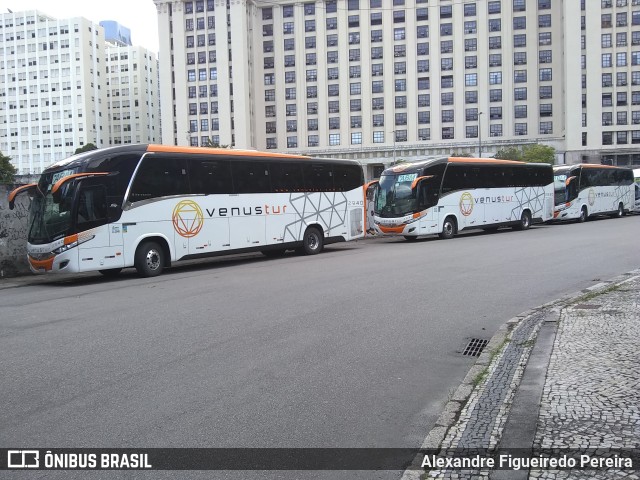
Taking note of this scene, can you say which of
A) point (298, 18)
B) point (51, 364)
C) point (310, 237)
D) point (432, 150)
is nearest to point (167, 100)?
point (298, 18)

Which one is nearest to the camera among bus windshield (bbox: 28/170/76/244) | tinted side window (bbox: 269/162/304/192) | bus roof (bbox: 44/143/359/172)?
bus windshield (bbox: 28/170/76/244)

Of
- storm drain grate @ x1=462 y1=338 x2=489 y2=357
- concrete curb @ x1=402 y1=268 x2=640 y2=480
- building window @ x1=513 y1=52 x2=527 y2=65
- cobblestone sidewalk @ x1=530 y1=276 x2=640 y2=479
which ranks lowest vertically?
storm drain grate @ x1=462 y1=338 x2=489 y2=357

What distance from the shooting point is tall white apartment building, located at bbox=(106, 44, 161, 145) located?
139 meters

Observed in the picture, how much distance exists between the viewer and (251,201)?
61.9ft

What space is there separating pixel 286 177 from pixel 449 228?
10047mm

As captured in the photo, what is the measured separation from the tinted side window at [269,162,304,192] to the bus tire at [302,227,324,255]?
5.42 ft

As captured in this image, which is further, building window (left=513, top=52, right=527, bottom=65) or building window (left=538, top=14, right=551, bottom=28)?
building window (left=513, top=52, right=527, bottom=65)

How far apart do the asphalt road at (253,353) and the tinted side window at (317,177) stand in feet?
22.4

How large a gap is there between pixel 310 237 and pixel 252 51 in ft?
280

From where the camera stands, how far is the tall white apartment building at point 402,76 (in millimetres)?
82938

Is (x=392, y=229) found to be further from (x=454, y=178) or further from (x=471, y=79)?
(x=471, y=79)

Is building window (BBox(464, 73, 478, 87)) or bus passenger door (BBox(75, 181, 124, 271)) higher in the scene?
building window (BBox(464, 73, 478, 87))

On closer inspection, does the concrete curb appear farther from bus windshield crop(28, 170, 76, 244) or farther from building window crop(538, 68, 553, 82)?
building window crop(538, 68, 553, 82)

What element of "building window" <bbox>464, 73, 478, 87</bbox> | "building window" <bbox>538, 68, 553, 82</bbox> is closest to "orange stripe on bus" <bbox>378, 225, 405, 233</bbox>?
"building window" <bbox>464, 73, 478, 87</bbox>
